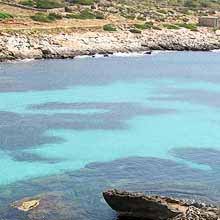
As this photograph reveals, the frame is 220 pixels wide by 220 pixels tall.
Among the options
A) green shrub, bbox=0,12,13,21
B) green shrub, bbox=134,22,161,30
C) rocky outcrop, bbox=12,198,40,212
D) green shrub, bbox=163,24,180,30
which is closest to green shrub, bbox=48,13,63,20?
green shrub, bbox=0,12,13,21

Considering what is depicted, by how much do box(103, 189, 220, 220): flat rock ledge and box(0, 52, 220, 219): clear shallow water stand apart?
1.11 m

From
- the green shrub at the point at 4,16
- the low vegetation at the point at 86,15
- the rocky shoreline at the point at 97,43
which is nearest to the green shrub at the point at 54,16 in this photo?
the low vegetation at the point at 86,15

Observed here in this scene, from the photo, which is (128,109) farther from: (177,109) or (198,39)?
(198,39)

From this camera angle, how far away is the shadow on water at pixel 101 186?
22.6 meters

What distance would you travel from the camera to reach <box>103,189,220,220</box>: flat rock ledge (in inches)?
791

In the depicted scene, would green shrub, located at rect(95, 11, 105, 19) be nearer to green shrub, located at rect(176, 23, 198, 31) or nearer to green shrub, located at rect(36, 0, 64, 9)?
green shrub, located at rect(36, 0, 64, 9)

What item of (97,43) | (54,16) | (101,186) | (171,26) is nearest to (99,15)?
(54,16)

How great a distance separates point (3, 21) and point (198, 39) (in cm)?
2830

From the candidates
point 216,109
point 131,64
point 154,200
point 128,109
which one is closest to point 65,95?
point 128,109

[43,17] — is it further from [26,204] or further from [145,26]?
[26,204]

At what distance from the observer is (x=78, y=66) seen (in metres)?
60.5

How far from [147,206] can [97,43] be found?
2076 inches

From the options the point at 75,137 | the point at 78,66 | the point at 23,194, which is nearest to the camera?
the point at 23,194

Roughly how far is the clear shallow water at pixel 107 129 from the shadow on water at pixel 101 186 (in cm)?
5
